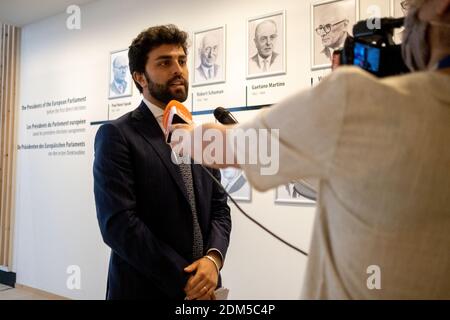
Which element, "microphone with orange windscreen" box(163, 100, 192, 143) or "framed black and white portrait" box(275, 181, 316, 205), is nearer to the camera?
"microphone with orange windscreen" box(163, 100, 192, 143)

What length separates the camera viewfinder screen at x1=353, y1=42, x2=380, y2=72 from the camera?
0.73 metres

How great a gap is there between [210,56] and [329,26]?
0.86 m

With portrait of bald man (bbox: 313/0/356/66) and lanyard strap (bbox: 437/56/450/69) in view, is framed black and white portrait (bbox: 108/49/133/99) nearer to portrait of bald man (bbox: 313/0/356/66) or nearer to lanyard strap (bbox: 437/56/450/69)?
portrait of bald man (bbox: 313/0/356/66)

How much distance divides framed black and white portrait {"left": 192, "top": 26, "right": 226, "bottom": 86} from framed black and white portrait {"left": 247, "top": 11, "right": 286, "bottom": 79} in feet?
0.70

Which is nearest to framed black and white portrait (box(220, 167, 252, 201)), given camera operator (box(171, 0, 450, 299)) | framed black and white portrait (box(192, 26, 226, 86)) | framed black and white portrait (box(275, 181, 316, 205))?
framed black and white portrait (box(275, 181, 316, 205))

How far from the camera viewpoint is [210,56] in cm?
251

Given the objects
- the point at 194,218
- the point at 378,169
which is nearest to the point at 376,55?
the point at 378,169

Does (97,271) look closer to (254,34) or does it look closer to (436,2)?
(254,34)

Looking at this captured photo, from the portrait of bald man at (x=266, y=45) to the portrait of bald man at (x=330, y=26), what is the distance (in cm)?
23

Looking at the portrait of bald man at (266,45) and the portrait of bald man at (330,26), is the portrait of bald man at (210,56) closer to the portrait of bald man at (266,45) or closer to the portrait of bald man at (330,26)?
the portrait of bald man at (266,45)

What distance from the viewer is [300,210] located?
7.04ft

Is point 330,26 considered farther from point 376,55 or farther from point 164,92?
point 376,55

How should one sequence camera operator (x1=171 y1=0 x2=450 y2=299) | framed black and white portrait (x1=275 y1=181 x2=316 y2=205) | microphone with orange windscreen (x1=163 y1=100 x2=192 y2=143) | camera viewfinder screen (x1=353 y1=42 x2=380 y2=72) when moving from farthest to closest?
framed black and white portrait (x1=275 y1=181 x2=316 y2=205) < microphone with orange windscreen (x1=163 y1=100 x2=192 y2=143) < camera viewfinder screen (x1=353 y1=42 x2=380 y2=72) < camera operator (x1=171 y1=0 x2=450 y2=299)

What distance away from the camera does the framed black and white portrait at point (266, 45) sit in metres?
2.23
